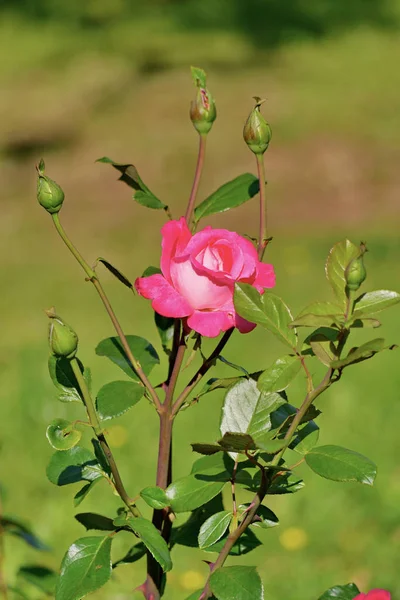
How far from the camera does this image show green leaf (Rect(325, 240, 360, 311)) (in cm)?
85

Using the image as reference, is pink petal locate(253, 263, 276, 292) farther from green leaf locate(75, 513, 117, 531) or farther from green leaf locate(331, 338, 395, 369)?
green leaf locate(75, 513, 117, 531)

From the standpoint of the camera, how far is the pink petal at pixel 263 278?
0.93 metres

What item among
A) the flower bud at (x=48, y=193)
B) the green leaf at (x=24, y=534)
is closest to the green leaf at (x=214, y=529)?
the flower bud at (x=48, y=193)

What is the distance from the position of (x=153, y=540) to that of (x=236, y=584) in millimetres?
87

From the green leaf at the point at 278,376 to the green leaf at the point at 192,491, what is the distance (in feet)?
0.49

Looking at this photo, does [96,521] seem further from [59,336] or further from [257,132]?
[257,132]

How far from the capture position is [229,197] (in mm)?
1103

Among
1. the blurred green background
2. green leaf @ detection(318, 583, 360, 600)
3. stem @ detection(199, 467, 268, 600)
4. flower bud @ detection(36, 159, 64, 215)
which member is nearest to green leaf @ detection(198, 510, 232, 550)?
stem @ detection(199, 467, 268, 600)

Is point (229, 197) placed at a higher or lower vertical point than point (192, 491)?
higher

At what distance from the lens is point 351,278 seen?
786 mm

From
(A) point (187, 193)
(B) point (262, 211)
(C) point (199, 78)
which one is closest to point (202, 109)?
(C) point (199, 78)

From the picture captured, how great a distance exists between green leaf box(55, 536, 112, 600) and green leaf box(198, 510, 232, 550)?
9cm

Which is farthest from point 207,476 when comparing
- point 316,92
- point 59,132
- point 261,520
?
point 316,92

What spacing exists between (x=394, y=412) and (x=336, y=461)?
2.16 metres
